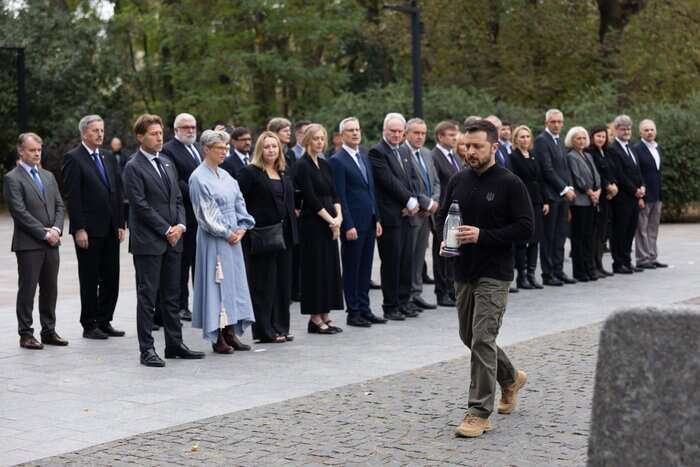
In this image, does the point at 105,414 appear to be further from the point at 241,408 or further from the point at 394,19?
the point at 394,19

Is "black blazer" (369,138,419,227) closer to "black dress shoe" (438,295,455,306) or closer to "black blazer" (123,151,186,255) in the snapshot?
"black dress shoe" (438,295,455,306)

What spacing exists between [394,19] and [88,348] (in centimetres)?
2637

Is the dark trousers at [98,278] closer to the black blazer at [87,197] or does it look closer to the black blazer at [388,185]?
the black blazer at [87,197]

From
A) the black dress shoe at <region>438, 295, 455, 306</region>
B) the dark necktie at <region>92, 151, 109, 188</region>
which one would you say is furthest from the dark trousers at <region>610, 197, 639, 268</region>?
the dark necktie at <region>92, 151, 109, 188</region>

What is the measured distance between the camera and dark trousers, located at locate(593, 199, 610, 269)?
1625cm

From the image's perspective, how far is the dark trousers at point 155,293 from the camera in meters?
10.0

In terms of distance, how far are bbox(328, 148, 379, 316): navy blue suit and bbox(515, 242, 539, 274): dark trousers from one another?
317 centimetres

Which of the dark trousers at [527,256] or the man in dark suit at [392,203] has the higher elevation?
the man in dark suit at [392,203]

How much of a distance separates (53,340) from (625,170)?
875cm

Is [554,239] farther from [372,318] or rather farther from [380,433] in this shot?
[380,433]

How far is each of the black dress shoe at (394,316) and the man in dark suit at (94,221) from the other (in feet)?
9.24

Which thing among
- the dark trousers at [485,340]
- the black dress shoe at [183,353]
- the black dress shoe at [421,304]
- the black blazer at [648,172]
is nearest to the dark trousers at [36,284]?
the black dress shoe at [183,353]

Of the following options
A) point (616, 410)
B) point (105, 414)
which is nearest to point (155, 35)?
point (105, 414)

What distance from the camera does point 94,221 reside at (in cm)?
1141
